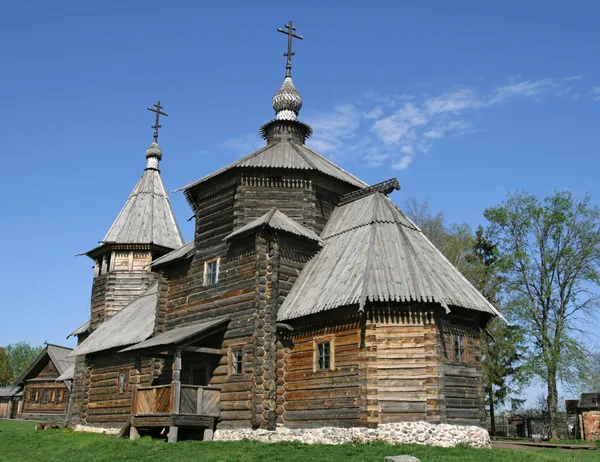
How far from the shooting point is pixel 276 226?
20.2 meters

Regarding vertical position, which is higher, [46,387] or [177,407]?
[46,387]

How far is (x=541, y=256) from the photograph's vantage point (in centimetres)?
3192

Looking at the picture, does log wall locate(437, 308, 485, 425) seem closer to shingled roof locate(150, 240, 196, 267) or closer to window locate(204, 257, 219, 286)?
window locate(204, 257, 219, 286)


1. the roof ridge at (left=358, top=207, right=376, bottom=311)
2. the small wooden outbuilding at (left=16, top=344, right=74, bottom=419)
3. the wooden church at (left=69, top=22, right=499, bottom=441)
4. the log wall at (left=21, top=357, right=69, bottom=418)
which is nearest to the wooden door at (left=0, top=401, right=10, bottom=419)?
the small wooden outbuilding at (left=16, top=344, right=74, bottom=419)

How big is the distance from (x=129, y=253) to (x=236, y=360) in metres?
18.1

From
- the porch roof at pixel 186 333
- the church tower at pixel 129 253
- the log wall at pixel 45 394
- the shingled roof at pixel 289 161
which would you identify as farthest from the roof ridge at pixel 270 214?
the log wall at pixel 45 394

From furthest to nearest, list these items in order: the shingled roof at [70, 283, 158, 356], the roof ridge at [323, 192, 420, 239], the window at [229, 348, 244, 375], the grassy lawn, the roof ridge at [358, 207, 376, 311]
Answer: the shingled roof at [70, 283, 158, 356] < the roof ridge at [323, 192, 420, 239] < the window at [229, 348, 244, 375] < the roof ridge at [358, 207, 376, 311] < the grassy lawn

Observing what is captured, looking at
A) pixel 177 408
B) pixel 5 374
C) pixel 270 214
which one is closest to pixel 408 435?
pixel 177 408

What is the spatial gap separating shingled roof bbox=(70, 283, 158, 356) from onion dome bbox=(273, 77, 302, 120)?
34.5 feet

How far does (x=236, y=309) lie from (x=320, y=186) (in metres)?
6.16

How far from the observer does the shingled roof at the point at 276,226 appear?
2021 centimetres

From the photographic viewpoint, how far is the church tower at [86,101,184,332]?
116 ft

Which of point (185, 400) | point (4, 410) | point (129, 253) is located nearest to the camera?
point (185, 400)

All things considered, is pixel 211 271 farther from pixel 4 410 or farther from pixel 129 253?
pixel 4 410
